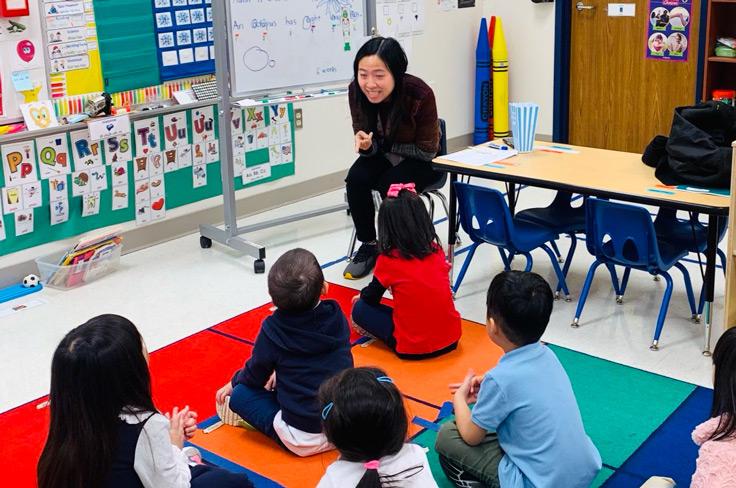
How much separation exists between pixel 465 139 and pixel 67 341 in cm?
554

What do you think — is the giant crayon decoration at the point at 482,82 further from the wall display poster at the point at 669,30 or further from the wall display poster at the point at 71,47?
the wall display poster at the point at 71,47

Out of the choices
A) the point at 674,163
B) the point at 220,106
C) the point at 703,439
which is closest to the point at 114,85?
the point at 220,106

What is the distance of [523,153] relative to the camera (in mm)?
4445

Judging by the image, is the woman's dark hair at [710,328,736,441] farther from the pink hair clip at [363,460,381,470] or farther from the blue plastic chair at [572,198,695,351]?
the blue plastic chair at [572,198,695,351]

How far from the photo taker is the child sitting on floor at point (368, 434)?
1921 millimetres

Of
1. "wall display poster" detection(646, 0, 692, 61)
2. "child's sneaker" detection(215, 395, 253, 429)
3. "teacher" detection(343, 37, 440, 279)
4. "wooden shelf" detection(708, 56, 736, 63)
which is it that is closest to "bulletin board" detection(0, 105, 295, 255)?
"teacher" detection(343, 37, 440, 279)

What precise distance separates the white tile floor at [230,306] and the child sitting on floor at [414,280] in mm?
503

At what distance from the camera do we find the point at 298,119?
585cm

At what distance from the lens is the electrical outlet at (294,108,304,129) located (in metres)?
5.82

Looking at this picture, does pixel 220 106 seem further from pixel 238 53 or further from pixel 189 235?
pixel 189 235

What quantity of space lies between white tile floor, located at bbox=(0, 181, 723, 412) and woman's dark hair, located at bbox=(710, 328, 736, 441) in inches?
52.3

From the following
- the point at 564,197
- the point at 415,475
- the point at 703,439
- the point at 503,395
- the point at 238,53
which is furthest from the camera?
the point at 238,53

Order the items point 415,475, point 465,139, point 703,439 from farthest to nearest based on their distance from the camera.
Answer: point 465,139, point 703,439, point 415,475

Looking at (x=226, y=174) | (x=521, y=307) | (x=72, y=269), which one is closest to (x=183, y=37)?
(x=226, y=174)
